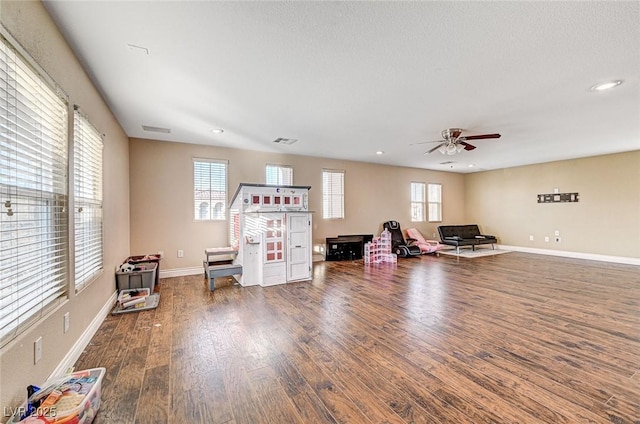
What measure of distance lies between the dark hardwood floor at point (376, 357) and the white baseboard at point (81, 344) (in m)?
0.07

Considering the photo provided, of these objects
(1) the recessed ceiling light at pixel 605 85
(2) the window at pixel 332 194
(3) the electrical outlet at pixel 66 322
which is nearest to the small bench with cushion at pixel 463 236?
(2) the window at pixel 332 194

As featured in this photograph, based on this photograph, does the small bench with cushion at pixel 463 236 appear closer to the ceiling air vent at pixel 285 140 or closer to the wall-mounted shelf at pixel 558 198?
the wall-mounted shelf at pixel 558 198

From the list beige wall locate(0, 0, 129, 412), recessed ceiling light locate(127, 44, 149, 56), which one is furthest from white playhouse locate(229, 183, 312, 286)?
recessed ceiling light locate(127, 44, 149, 56)

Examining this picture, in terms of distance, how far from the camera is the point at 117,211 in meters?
4.13

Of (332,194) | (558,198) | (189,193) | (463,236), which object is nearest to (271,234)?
(189,193)

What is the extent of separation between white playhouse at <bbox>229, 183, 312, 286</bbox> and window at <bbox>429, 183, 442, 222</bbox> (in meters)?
6.02

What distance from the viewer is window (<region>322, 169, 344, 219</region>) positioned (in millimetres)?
7266

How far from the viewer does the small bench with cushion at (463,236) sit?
832 cm

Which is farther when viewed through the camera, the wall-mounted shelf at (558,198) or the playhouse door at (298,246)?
the wall-mounted shelf at (558,198)

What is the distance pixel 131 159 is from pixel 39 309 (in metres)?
4.07

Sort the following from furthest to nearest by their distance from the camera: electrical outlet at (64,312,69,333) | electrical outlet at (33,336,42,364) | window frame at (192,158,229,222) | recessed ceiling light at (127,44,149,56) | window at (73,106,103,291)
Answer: window frame at (192,158,229,222), window at (73,106,103,291), recessed ceiling light at (127,44,149,56), electrical outlet at (64,312,69,333), electrical outlet at (33,336,42,364)

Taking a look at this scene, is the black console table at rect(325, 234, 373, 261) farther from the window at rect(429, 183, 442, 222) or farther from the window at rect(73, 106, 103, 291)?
the window at rect(73, 106, 103, 291)

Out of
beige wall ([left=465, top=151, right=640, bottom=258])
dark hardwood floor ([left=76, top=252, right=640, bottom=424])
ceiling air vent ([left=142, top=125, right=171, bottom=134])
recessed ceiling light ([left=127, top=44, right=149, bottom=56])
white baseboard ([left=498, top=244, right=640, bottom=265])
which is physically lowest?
dark hardwood floor ([left=76, top=252, right=640, bottom=424])

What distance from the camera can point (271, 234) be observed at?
4.67 m
